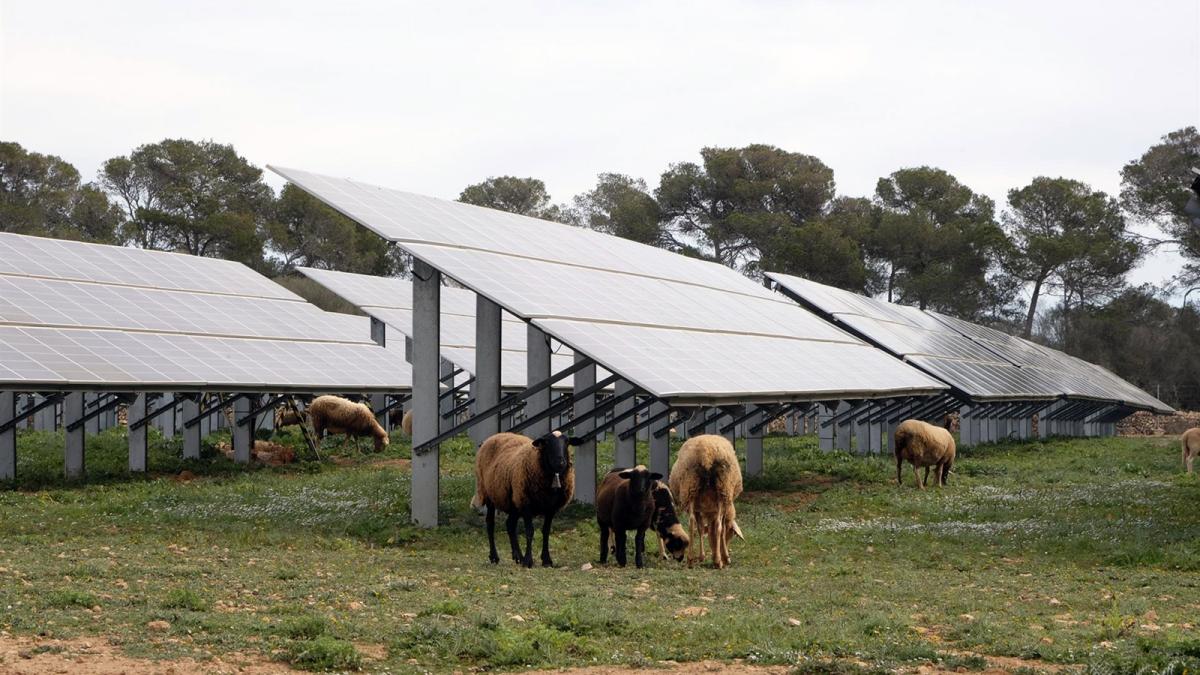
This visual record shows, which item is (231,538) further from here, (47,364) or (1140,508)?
(1140,508)

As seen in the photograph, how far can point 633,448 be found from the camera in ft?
73.2

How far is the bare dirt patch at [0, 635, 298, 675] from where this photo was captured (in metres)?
9.02

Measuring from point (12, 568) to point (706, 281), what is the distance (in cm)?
2186

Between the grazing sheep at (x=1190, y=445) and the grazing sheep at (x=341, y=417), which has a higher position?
the grazing sheep at (x=341, y=417)

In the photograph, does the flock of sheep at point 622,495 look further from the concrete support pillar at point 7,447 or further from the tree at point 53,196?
the tree at point 53,196

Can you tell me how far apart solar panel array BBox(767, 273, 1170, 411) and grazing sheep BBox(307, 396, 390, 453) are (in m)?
14.7

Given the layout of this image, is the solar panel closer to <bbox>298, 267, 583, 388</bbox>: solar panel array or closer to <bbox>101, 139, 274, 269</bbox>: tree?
<bbox>298, 267, 583, 388</bbox>: solar panel array

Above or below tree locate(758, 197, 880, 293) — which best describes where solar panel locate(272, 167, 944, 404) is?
below

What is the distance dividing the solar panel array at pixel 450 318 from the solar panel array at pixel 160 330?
1036 millimetres

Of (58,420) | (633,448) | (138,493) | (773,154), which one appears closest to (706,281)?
(633,448)

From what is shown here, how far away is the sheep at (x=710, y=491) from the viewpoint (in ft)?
56.5

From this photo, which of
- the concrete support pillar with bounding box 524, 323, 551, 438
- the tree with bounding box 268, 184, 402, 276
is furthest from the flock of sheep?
the tree with bounding box 268, 184, 402, 276

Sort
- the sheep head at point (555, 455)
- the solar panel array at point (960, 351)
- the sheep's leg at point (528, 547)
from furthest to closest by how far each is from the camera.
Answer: the solar panel array at point (960, 351), the sheep's leg at point (528, 547), the sheep head at point (555, 455)

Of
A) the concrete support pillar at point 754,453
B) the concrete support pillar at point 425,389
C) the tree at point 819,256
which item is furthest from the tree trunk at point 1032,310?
Result: the concrete support pillar at point 425,389
